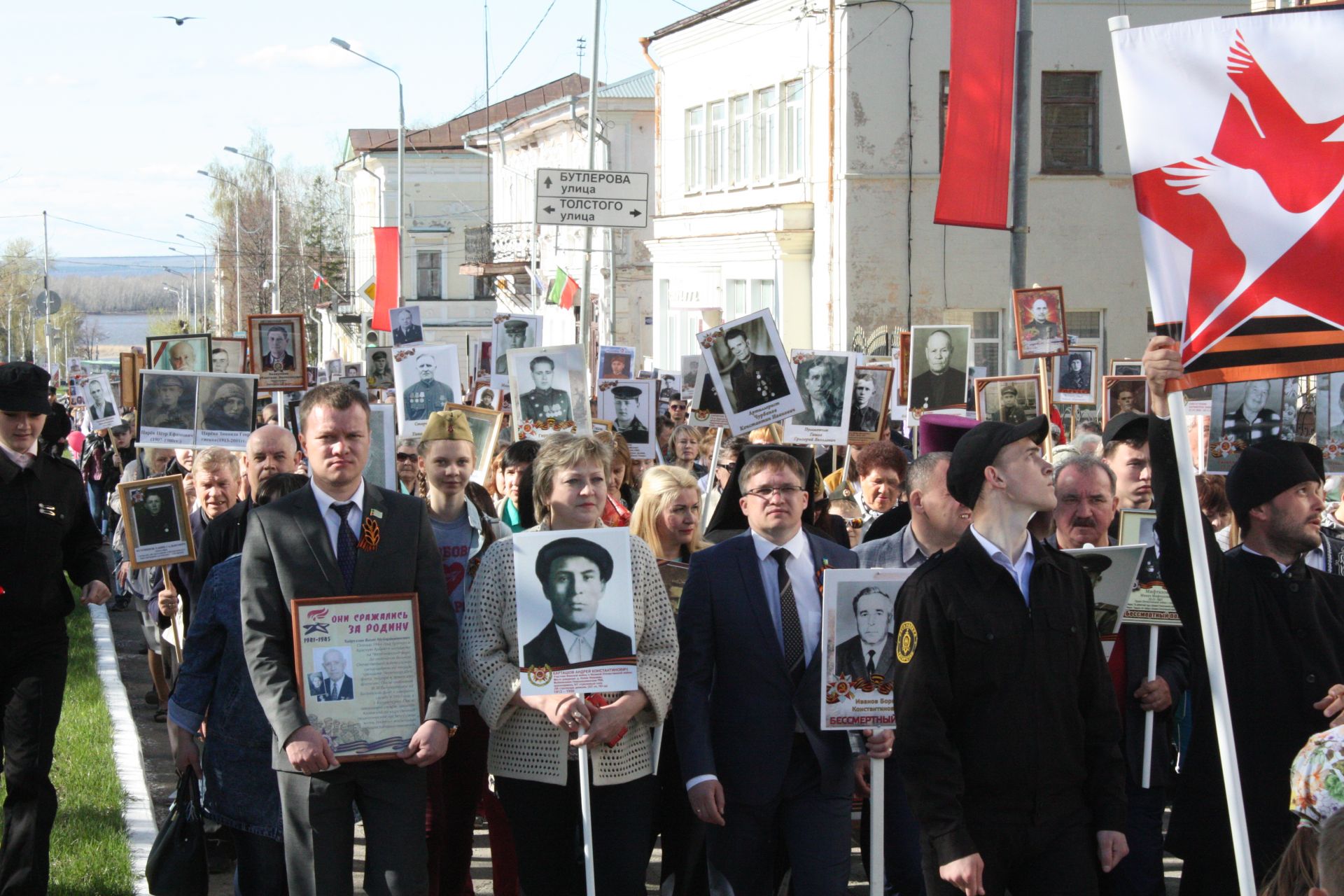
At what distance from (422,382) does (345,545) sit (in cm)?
821

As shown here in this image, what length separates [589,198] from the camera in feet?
44.6

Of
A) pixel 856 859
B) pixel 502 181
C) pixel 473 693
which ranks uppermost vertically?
pixel 502 181

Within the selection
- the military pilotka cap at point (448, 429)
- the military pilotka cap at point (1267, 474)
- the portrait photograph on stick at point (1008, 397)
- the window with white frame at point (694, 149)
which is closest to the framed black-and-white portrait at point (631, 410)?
the portrait photograph on stick at point (1008, 397)

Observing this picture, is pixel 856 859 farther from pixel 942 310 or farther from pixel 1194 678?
pixel 942 310

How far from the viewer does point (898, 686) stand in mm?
4418

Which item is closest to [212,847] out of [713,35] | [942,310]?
[942,310]

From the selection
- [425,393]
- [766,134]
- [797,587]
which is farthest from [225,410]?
[766,134]

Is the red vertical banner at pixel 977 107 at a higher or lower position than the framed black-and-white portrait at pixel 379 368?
higher

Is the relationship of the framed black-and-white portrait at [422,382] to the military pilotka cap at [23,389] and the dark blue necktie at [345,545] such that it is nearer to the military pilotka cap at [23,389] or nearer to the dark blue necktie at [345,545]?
the military pilotka cap at [23,389]

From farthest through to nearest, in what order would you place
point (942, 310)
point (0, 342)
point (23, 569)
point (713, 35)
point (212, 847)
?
point (0, 342) → point (713, 35) → point (942, 310) → point (212, 847) → point (23, 569)

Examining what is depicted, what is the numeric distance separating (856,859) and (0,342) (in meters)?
98.9

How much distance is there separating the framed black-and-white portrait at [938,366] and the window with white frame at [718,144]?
1979 cm

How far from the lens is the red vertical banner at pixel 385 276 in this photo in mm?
28234

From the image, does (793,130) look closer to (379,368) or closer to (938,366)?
(379,368)
